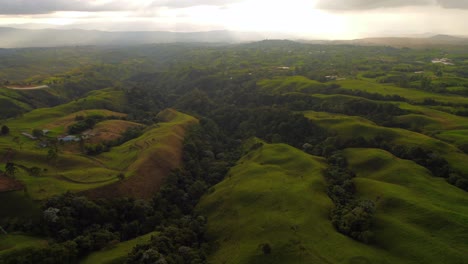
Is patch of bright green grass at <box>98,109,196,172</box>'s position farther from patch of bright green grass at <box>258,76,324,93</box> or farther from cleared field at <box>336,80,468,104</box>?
cleared field at <box>336,80,468,104</box>

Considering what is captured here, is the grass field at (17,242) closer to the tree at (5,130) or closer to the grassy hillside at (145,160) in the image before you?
the grassy hillside at (145,160)

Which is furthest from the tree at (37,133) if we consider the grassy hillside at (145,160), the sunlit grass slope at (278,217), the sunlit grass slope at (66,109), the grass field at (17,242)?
the sunlit grass slope at (278,217)

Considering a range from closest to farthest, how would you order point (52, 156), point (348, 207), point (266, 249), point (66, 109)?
point (266, 249), point (348, 207), point (52, 156), point (66, 109)

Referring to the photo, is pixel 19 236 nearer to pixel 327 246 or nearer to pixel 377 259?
pixel 327 246

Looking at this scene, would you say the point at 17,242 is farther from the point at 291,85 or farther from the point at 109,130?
the point at 291,85

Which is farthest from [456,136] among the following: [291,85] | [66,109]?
[66,109]

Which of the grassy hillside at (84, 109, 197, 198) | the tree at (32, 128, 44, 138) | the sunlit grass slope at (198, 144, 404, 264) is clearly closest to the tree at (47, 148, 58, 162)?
the grassy hillside at (84, 109, 197, 198)
